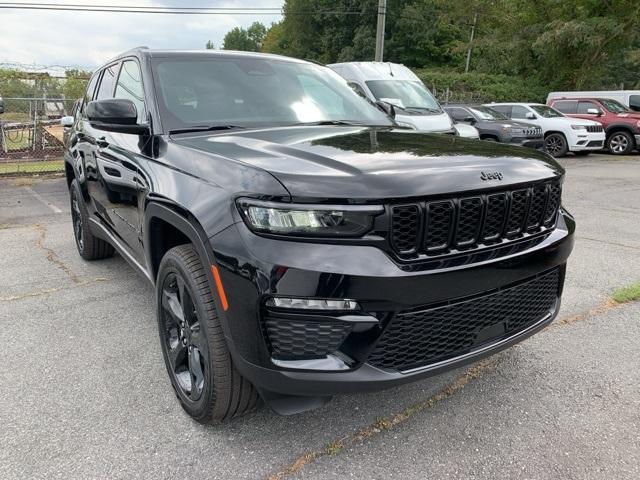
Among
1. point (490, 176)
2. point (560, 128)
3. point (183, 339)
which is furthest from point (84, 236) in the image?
point (560, 128)

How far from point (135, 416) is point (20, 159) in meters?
12.5

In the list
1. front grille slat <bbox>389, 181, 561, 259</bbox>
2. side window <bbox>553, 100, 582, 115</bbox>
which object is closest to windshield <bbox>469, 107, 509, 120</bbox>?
side window <bbox>553, 100, 582, 115</bbox>

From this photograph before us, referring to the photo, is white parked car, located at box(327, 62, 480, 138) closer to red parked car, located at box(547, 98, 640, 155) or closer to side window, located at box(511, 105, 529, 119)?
side window, located at box(511, 105, 529, 119)

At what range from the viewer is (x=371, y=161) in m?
2.16

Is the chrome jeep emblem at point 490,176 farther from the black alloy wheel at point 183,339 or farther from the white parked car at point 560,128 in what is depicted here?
the white parked car at point 560,128

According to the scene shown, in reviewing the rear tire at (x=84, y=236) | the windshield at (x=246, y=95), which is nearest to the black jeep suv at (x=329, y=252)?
the windshield at (x=246, y=95)

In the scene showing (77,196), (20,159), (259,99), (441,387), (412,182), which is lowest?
(20,159)

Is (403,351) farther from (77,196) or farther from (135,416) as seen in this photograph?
(77,196)

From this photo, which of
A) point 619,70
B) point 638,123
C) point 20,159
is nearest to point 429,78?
point 638,123

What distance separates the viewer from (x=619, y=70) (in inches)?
1339

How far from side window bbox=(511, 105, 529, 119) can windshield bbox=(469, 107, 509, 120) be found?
2.99 feet

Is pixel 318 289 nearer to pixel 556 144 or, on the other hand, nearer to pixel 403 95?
pixel 403 95

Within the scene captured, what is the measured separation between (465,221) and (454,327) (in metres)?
0.43

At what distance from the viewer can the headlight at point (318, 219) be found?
1917mm
